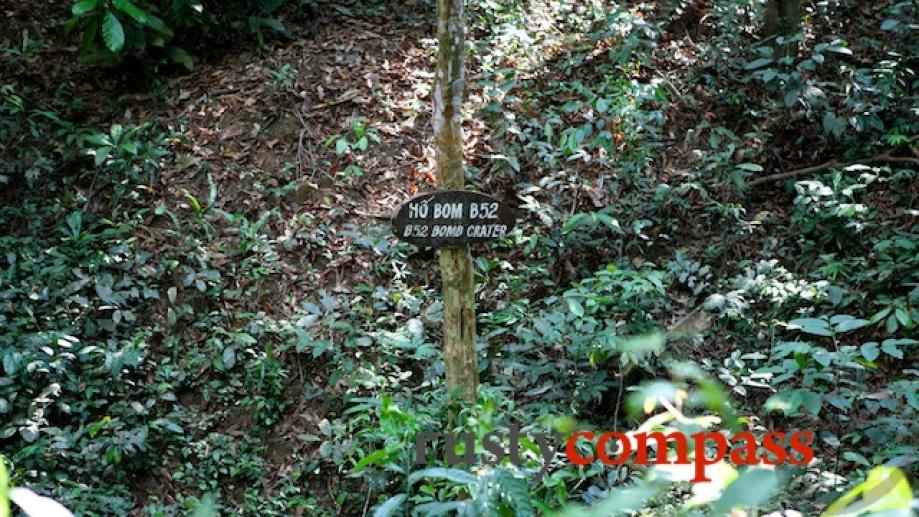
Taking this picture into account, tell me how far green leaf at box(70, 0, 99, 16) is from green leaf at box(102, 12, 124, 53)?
12 centimetres

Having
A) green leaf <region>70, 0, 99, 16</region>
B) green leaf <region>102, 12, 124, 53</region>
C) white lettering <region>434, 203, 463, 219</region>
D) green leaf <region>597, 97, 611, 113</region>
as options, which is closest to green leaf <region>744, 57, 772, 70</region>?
green leaf <region>597, 97, 611, 113</region>

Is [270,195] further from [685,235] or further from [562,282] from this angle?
[685,235]

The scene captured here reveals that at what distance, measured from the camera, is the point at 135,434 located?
3951 mm

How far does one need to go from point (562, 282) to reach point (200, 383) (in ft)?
6.74

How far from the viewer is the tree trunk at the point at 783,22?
18.0 feet

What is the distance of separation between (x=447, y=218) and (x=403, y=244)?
1484 millimetres

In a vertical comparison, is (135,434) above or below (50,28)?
below

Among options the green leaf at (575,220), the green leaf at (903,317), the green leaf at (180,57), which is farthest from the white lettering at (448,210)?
the green leaf at (180,57)

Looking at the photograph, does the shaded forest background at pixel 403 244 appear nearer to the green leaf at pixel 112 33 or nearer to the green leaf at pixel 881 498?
the green leaf at pixel 112 33

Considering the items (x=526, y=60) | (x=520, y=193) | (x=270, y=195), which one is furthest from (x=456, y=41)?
(x=526, y=60)

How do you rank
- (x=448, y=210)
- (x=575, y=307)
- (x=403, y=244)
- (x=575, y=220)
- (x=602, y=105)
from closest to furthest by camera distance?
(x=448, y=210) → (x=575, y=307) → (x=575, y=220) → (x=403, y=244) → (x=602, y=105)

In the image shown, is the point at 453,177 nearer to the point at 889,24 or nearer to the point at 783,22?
the point at 783,22

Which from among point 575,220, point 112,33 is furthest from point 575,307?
point 112,33

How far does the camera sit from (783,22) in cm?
561
